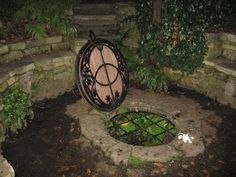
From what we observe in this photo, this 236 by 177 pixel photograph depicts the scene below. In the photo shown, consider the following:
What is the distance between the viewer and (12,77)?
5.52 metres

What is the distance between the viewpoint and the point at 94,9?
753 cm

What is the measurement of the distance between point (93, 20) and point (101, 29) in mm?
290

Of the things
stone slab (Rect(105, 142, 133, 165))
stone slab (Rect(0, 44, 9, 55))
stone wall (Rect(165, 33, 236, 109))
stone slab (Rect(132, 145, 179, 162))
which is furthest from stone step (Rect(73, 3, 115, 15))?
stone slab (Rect(132, 145, 179, 162))

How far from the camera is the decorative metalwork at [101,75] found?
5500 mm

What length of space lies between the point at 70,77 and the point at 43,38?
3.38ft

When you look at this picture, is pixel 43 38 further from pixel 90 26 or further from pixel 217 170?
pixel 217 170

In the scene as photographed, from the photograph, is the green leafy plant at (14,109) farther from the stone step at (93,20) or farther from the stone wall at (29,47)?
the stone step at (93,20)

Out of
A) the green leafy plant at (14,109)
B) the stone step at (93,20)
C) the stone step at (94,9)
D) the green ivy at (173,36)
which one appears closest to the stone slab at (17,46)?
the green leafy plant at (14,109)

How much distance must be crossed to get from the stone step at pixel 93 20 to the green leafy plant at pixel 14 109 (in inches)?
99.7

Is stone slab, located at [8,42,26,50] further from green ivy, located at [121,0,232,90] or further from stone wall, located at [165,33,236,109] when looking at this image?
stone wall, located at [165,33,236,109]

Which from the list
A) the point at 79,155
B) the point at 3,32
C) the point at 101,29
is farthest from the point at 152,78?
the point at 3,32

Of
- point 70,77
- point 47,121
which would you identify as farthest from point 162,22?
point 47,121

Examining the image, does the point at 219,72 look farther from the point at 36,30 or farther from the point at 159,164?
the point at 36,30

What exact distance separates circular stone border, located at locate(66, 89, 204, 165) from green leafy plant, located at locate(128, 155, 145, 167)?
0.03 meters
